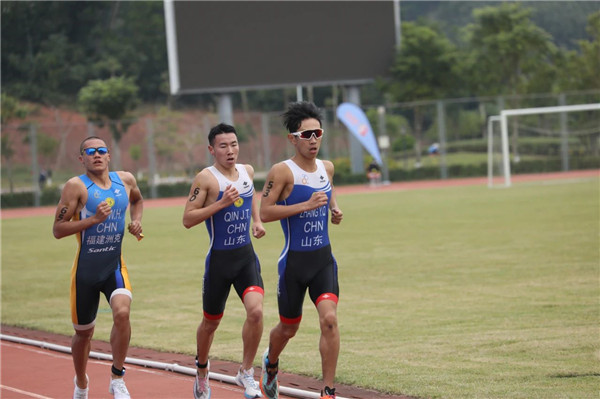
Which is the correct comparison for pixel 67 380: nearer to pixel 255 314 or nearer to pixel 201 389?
pixel 201 389

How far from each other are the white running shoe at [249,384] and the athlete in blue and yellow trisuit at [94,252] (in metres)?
1.00

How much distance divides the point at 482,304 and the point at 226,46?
1438 inches

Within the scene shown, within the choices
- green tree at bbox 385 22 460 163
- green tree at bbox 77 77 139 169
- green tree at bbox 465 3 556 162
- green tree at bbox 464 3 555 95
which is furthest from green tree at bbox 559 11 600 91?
green tree at bbox 77 77 139 169

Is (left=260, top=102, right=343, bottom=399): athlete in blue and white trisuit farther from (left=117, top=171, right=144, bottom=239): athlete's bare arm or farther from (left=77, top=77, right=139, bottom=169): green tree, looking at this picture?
(left=77, top=77, right=139, bottom=169): green tree

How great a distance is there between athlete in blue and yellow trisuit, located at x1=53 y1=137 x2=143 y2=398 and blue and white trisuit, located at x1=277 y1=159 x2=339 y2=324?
4.52 ft

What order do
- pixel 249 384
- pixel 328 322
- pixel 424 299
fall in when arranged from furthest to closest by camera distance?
pixel 424 299 → pixel 249 384 → pixel 328 322

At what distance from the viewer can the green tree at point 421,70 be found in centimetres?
5619

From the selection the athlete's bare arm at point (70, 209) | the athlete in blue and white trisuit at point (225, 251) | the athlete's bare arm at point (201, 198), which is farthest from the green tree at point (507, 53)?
the athlete's bare arm at point (70, 209)

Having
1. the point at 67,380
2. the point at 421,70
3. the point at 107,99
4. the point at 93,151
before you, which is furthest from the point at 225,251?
the point at 107,99

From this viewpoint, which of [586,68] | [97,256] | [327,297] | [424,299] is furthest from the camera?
[586,68]

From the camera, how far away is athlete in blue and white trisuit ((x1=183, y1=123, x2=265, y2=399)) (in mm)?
8461

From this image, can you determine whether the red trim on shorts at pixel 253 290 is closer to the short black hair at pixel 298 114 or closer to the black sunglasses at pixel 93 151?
the short black hair at pixel 298 114

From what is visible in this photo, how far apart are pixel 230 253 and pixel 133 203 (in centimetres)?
118

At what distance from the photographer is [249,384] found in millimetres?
8516
